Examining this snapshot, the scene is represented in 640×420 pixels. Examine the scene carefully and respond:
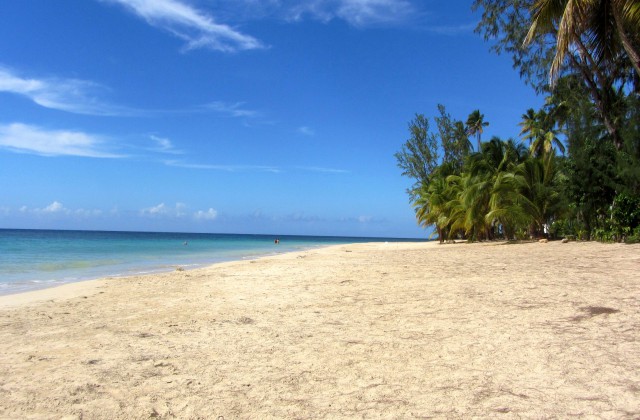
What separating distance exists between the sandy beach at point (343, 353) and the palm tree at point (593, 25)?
5.52 meters

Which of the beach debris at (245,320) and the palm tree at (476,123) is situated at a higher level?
the palm tree at (476,123)

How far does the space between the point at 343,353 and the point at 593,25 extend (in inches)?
466

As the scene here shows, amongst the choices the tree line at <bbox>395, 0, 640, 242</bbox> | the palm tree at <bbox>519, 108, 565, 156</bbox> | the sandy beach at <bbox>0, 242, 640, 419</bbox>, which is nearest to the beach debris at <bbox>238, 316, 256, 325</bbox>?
the sandy beach at <bbox>0, 242, 640, 419</bbox>

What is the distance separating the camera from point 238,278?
980cm

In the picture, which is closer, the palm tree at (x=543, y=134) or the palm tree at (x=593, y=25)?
the palm tree at (x=593, y=25)

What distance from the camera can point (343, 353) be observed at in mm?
3996

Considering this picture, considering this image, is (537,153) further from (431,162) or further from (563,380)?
(563,380)

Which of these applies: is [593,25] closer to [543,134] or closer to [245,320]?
[245,320]

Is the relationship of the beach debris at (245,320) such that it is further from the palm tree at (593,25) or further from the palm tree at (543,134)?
the palm tree at (543,134)

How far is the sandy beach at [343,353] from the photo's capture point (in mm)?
2930

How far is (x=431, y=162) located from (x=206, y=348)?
3331 centimetres

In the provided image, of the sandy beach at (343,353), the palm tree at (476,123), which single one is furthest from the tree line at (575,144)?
the palm tree at (476,123)

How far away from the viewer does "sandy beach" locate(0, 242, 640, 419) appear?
2.93 meters

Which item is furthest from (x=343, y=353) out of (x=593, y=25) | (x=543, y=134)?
(x=543, y=134)
